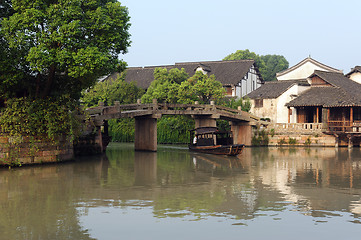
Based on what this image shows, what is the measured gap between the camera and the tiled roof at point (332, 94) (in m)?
37.2

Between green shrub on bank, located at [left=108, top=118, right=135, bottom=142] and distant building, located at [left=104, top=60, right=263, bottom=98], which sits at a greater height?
distant building, located at [left=104, top=60, right=263, bottom=98]

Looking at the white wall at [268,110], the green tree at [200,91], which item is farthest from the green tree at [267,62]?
the green tree at [200,91]

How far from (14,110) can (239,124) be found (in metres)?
22.0

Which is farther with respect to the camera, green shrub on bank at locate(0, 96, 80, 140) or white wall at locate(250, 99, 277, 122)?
white wall at locate(250, 99, 277, 122)

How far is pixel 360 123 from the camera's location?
3622cm

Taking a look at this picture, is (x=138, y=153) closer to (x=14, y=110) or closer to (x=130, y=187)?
(x=14, y=110)

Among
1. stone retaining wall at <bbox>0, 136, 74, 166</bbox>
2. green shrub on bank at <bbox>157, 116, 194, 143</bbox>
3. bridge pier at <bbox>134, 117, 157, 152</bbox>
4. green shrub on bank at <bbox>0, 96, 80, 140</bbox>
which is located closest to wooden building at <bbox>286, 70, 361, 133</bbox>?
green shrub on bank at <bbox>157, 116, 194, 143</bbox>

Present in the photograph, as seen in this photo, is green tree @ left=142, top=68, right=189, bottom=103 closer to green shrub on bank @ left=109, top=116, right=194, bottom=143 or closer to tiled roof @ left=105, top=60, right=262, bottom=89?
green shrub on bank @ left=109, top=116, right=194, bottom=143

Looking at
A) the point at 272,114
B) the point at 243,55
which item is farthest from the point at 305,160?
the point at 243,55

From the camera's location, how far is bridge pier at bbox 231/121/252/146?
39125 millimetres

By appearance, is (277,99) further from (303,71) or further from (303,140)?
(303,71)

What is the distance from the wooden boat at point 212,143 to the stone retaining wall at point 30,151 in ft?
34.3

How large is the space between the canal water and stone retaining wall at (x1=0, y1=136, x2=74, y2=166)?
1.94 feet

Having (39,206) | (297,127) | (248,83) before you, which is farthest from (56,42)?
(248,83)
